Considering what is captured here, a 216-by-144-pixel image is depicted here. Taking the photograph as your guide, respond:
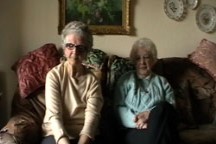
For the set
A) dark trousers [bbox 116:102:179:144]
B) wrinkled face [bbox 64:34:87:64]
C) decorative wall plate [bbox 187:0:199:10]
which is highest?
decorative wall plate [bbox 187:0:199:10]

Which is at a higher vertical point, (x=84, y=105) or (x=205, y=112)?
(x=84, y=105)

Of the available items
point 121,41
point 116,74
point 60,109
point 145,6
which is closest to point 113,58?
point 116,74

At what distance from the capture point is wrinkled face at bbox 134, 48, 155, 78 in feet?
8.87

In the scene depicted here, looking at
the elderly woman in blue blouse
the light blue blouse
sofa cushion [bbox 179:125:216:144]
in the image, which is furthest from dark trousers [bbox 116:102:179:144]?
sofa cushion [bbox 179:125:216:144]

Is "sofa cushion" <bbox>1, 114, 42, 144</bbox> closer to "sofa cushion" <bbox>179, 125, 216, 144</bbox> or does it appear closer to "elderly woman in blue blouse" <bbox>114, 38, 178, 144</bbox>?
"elderly woman in blue blouse" <bbox>114, 38, 178, 144</bbox>

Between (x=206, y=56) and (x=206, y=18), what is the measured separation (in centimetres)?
51

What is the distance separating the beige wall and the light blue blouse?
742mm

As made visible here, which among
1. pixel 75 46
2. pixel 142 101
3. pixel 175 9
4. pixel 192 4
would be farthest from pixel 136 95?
pixel 192 4

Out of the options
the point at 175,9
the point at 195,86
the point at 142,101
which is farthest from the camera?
the point at 175,9

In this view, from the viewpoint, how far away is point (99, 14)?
3.33 meters

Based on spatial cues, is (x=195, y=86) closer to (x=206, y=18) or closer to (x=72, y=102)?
(x=206, y=18)

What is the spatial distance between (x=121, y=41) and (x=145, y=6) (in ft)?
1.32

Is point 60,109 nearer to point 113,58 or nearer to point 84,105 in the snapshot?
point 84,105

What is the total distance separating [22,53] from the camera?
3.23m
